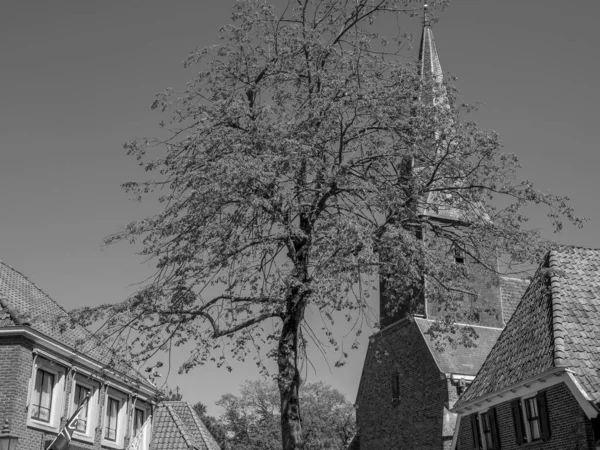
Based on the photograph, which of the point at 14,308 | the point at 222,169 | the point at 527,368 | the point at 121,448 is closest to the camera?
the point at 222,169

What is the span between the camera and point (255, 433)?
6312 centimetres

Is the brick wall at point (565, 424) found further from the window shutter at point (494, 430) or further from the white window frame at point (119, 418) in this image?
the white window frame at point (119, 418)


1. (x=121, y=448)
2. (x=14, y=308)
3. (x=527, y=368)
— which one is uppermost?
(x=14, y=308)

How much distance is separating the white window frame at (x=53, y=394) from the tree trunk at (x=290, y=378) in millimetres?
8629

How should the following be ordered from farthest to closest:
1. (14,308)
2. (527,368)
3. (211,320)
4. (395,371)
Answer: (395,371) → (14,308) → (527,368) → (211,320)

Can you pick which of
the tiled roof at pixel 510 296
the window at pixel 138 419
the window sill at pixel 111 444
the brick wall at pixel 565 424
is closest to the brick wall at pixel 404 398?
the tiled roof at pixel 510 296

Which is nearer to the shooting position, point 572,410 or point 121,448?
point 572,410

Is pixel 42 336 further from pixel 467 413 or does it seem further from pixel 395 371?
pixel 395 371

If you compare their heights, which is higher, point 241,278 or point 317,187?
point 317,187

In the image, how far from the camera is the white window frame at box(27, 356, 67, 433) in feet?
64.6

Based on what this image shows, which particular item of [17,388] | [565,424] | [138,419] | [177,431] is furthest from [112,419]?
[565,424]

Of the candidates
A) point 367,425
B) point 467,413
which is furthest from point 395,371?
point 467,413

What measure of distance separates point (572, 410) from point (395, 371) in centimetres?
1949

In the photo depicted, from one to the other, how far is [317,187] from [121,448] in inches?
604
